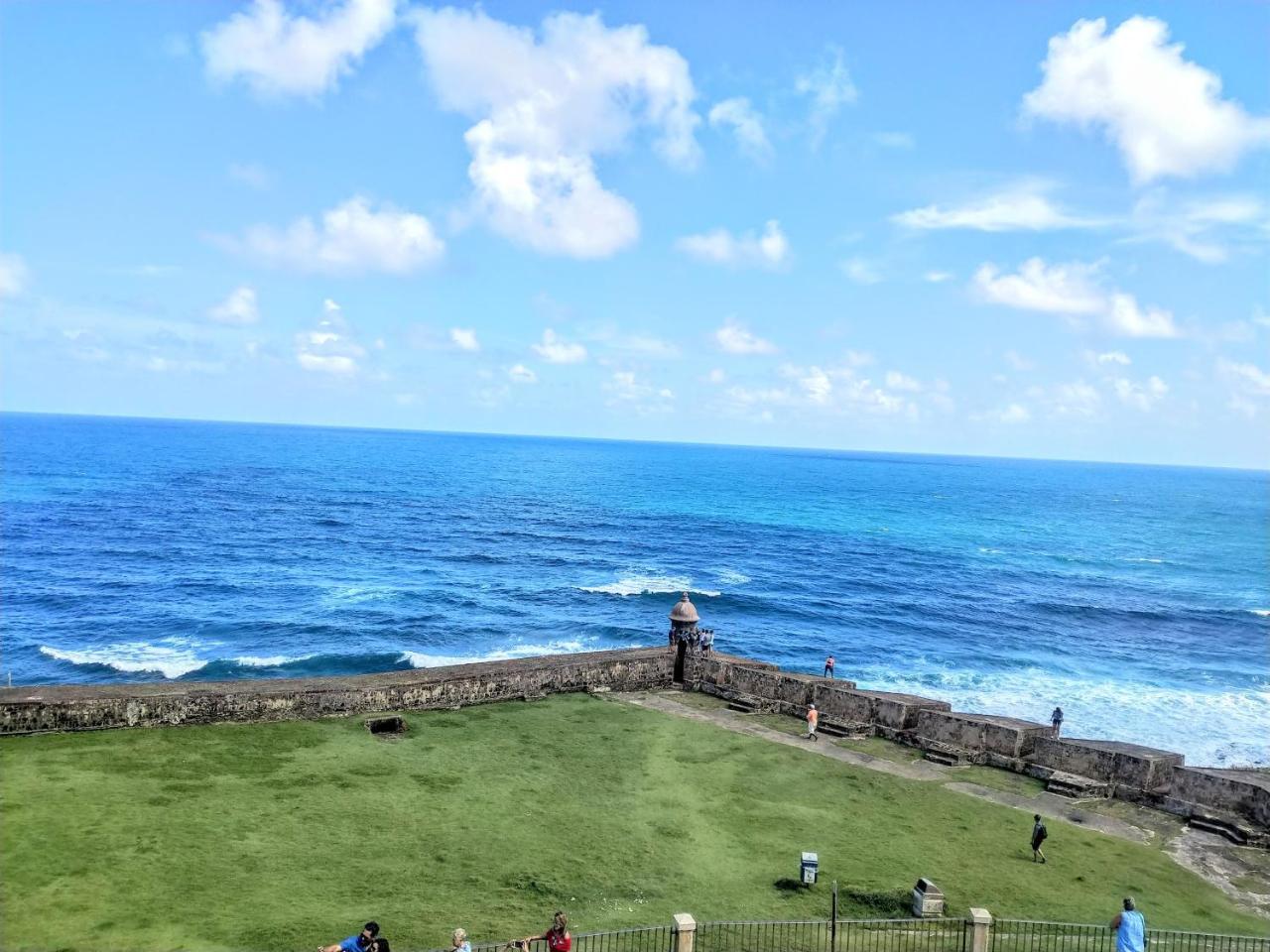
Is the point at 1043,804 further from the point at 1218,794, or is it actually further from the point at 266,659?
the point at 266,659

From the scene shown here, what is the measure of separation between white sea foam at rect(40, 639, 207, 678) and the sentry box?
34.0 meters

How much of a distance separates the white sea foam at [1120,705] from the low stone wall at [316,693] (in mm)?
23328

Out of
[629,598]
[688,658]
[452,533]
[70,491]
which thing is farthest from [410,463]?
[688,658]

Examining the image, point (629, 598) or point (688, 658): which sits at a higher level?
point (688, 658)

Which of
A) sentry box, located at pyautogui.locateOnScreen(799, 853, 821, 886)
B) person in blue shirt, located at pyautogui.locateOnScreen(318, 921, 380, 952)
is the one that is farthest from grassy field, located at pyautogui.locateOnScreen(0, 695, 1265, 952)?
person in blue shirt, located at pyautogui.locateOnScreen(318, 921, 380, 952)

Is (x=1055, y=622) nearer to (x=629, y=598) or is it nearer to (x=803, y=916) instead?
(x=629, y=598)

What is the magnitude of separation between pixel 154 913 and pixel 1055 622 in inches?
2279

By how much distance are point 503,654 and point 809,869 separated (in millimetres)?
33149

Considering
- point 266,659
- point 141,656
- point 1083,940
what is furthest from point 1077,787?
point 141,656

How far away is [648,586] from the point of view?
204 ft

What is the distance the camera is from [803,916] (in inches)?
495

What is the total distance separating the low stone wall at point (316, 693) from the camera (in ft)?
54.6

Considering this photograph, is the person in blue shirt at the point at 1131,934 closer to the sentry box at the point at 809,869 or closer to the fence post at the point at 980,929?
the fence post at the point at 980,929

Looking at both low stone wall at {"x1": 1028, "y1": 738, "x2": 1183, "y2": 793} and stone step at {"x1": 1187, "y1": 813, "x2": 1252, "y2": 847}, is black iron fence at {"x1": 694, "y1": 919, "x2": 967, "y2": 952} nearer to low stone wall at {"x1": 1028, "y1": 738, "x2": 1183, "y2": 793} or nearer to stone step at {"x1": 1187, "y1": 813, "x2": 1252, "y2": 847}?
stone step at {"x1": 1187, "y1": 813, "x2": 1252, "y2": 847}
